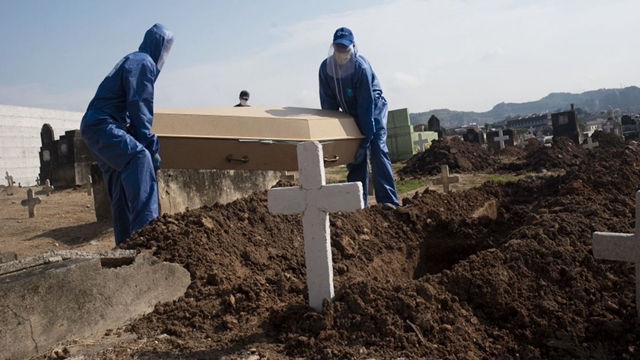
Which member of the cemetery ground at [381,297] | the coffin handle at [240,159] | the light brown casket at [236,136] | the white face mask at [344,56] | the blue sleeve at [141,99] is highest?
the white face mask at [344,56]

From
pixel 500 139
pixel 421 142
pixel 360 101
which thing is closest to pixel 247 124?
pixel 360 101

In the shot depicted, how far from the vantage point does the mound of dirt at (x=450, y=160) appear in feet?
49.3

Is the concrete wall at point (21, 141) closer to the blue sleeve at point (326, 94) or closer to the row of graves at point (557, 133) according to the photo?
the row of graves at point (557, 133)

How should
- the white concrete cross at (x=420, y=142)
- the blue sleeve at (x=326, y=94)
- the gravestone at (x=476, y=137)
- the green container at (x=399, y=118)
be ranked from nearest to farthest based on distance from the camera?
the blue sleeve at (x=326, y=94) → the white concrete cross at (x=420, y=142) → the green container at (x=399, y=118) → the gravestone at (x=476, y=137)

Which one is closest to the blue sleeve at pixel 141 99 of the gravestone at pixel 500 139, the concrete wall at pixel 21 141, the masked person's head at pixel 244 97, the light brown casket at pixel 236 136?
the light brown casket at pixel 236 136

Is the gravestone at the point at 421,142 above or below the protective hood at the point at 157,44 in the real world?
below

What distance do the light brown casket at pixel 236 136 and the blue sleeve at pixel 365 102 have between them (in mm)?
386

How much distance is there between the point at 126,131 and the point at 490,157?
1251 centimetres

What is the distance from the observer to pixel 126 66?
522 cm

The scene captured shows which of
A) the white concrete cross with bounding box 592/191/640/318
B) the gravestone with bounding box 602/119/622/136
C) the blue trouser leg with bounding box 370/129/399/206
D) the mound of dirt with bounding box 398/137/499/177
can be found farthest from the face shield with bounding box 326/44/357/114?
the gravestone with bounding box 602/119/622/136

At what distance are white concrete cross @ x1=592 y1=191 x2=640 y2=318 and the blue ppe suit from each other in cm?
324

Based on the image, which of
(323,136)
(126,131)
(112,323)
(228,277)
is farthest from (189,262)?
(323,136)

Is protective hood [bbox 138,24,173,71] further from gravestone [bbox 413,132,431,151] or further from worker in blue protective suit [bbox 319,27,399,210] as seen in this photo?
gravestone [bbox 413,132,431,151]

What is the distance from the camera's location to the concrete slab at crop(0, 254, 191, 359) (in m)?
3.04
